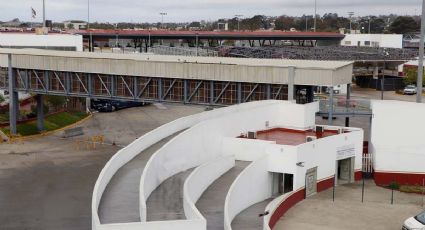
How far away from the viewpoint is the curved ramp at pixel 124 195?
19.4 metres

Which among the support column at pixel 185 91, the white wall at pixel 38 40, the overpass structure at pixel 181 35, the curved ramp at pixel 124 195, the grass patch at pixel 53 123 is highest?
the overpass structure at pixel 181 35

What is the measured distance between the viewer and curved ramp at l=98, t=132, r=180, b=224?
1944cm

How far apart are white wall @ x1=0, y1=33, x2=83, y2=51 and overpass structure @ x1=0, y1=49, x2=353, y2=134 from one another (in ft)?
49.8

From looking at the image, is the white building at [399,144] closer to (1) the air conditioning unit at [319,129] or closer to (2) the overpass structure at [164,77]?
(1) the air conditioning unit at [319,129]

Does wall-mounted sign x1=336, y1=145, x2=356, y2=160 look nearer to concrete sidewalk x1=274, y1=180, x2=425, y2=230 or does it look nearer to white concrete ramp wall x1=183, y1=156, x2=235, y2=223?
concrete sidewalk x1=274, y1=180, x2=425, y2=230

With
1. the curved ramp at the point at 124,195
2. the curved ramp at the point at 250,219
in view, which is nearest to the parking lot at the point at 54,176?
the curved ramp at the point at 124,195

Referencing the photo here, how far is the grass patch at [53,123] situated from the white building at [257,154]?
19726 millimetres

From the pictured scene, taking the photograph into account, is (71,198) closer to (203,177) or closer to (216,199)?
(203,177)

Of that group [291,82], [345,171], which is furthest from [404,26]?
[345,171]

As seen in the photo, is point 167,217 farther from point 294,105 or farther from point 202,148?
point 294,105

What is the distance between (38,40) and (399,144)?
1675 inches

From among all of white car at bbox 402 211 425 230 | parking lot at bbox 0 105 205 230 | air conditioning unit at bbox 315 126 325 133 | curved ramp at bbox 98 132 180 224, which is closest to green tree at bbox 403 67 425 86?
parking lot at bbox 0 105 205 230

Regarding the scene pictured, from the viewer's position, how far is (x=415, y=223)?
25.0m

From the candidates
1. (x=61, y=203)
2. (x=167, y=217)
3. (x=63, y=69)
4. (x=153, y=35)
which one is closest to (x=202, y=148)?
(x=61, y=203)
